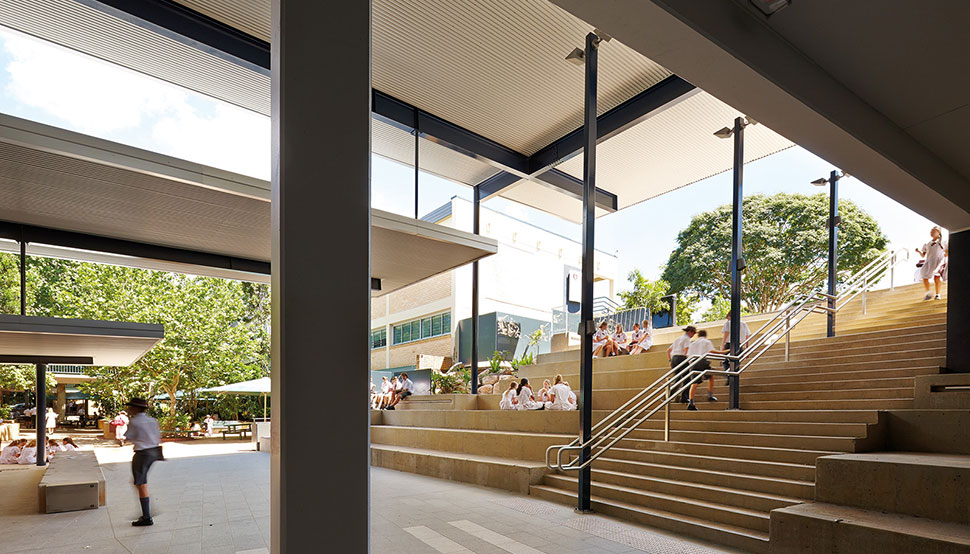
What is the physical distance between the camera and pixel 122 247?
1010cm

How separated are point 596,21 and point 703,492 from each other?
5726mm

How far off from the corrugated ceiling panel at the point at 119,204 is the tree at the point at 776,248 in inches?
987

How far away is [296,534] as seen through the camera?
1.73m

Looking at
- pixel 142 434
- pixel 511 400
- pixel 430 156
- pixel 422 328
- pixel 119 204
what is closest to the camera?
pixel 142 434

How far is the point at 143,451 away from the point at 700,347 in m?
8.18

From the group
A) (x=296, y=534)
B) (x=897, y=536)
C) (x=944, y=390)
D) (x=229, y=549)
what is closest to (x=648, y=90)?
(x=944, y=390)

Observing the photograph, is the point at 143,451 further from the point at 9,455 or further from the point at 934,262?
the point at 934,262

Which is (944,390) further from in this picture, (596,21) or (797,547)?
(596,21)

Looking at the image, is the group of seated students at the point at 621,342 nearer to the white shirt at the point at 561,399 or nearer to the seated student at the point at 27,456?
the white shirt at the point at 561,399

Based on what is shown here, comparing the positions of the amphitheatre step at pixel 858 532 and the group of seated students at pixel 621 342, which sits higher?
the group of seated students at pixel 621 342

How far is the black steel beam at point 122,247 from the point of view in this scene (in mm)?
9039

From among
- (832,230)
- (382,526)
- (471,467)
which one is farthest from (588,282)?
(832,230)

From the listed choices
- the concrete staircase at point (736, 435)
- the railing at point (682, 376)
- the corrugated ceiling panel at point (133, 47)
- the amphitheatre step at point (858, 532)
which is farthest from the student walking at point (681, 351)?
the corrugated ceiling panel at point (133, 47)

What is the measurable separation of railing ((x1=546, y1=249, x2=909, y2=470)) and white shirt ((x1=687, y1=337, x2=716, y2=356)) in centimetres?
17
